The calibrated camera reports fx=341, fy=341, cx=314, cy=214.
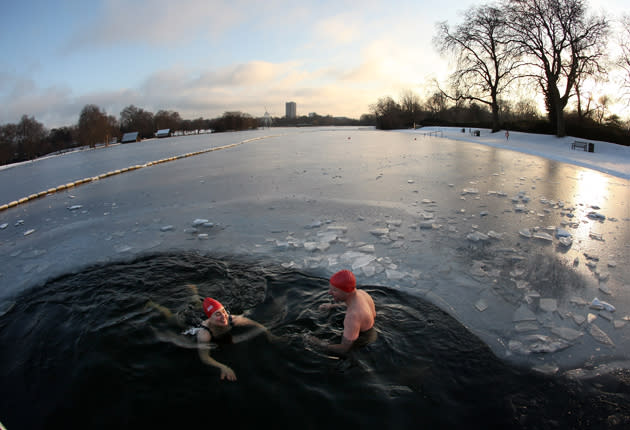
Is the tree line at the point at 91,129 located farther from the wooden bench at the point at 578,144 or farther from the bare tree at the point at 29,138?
the wooden bench at the point at 578,144

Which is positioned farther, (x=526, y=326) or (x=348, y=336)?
(x=526, y=326)

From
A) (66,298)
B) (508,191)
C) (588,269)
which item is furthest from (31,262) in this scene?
(508,191)

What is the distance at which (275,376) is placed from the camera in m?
2.48

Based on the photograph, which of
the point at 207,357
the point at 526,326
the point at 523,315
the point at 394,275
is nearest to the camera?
the point at 207,357

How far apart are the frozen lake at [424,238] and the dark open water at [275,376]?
304mm

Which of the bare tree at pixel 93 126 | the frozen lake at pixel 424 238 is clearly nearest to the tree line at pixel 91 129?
the bare tree at pixel 93 126

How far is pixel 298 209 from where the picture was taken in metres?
6.41

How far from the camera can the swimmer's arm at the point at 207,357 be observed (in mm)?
2482

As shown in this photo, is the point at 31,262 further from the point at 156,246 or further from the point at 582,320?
the point at 582,320

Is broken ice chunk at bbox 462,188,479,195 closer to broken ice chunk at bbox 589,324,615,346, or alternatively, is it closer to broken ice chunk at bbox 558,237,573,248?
broken ice chunk at bbox 558,237,573,248

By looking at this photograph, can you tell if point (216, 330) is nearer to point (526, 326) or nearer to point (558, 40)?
point (526, 326)

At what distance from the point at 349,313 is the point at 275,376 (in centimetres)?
72

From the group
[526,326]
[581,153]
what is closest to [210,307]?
[526,326]

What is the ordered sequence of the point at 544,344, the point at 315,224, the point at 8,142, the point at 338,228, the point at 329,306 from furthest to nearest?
the point at 8,142 → the point at 315,224 → the point at 338,228 → the point at 329,306 → the point at 544,344
